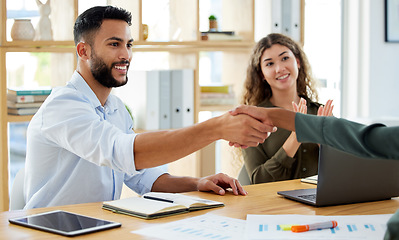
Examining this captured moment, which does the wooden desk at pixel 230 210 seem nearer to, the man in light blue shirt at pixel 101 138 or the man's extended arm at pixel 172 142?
the man in light blue shirt at pixel 101 138

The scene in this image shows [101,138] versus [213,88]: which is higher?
[213,88]

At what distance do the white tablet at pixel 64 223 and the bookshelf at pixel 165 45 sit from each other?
169 centimetres

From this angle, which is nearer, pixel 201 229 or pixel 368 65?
pixel 201 229

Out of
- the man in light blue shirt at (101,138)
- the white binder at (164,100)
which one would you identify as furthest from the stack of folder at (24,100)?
the man in light blue shirt at (101,138)

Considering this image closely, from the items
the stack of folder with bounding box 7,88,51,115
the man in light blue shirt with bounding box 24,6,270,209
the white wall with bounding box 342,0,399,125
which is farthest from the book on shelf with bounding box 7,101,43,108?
the white wall with bounding box 342,0,399,125

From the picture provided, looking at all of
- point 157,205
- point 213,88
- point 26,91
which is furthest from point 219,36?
point 157,205

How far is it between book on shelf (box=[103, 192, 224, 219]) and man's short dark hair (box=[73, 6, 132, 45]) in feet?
2.85

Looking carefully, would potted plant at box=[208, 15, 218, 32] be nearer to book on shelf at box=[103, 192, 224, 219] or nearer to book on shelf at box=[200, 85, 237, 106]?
book on shelf at box=[200, 85, 237, 106]

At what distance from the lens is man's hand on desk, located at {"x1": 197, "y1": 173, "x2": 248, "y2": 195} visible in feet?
6.68

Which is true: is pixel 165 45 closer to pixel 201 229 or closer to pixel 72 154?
A: pixel 72 154

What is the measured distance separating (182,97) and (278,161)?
1.23 m

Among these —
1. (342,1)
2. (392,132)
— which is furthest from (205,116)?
(392,132)

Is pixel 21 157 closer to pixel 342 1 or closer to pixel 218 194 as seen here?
pixel 218 194

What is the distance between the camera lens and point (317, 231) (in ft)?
4.93
